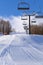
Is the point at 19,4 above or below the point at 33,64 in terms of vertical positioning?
above

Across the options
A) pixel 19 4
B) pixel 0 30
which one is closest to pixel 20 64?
pixel 19 4

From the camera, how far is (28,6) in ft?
46.3

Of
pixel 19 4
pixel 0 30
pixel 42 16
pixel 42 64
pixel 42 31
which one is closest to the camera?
pixel 42 64

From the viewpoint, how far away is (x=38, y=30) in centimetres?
4188

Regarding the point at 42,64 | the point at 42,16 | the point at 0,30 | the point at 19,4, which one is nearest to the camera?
the point at 42,64

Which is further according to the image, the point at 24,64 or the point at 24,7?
the point at 24,7

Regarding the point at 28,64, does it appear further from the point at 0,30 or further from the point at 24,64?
the point at 0,30

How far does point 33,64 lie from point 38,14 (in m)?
11.5

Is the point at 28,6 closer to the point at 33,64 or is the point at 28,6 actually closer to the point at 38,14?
the point at 38,14

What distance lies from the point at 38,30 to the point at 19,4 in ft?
93.5

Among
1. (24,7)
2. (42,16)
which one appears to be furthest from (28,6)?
(42,16)

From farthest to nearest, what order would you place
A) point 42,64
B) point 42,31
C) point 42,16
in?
point 42,31 < point 42,16 < point 42,64

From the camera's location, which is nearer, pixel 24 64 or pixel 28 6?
pixel 24 64

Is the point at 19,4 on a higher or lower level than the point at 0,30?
higher
